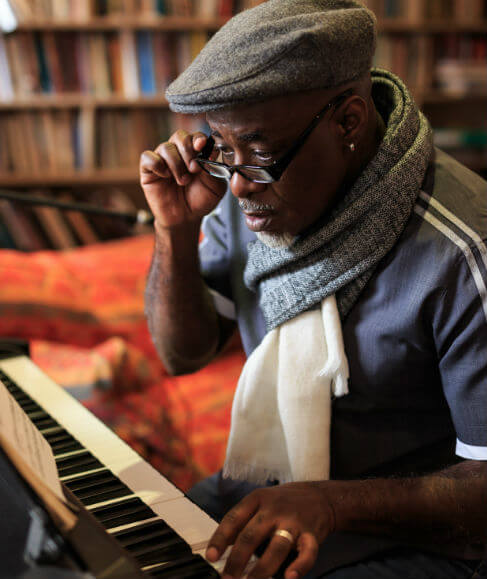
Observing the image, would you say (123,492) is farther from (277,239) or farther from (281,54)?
(281,54)

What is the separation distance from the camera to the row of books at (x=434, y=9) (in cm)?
312

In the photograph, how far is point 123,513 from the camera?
82 centimetres

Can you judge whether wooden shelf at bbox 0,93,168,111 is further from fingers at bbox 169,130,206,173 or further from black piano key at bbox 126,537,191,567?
black piano key at bbox 126,537,191,567

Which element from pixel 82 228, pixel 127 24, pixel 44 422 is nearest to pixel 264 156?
pixel 44 422

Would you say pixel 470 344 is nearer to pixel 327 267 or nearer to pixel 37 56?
pixel 327 267

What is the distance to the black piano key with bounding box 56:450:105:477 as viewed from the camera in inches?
36.4

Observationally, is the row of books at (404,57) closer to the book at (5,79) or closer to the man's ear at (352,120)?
the book at (5,79)

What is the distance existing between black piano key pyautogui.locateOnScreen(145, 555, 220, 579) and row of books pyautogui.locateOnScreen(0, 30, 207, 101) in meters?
2.61

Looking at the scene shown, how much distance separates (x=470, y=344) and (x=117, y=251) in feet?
6.10

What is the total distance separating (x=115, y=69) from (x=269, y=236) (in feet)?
7.61

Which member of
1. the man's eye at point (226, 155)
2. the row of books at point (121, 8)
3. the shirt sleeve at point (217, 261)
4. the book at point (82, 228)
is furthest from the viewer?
the book at point (82, 228)

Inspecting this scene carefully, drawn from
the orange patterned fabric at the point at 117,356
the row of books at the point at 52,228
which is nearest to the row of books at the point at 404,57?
the row of books at the point at 52,228

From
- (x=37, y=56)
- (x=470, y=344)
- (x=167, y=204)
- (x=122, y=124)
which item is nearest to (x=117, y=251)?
(x=122, y=124)

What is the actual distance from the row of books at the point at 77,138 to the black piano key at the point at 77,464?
86.8 inches
